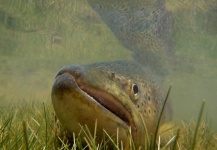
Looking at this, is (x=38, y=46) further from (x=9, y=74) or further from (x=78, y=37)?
(x=9, y=74)

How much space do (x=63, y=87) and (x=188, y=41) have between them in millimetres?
19299

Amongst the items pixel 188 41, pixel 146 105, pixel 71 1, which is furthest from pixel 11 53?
A: pixel 146 105

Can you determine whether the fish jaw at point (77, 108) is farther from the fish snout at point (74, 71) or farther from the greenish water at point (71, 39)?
the greenish water at point (71, 39)

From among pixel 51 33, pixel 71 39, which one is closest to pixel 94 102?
pixel 51 33

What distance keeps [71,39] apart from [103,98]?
20.1 metres

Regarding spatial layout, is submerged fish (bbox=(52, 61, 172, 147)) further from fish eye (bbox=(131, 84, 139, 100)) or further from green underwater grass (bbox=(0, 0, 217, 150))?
green underwater grass (bbox=(0, 0, 217, 150))

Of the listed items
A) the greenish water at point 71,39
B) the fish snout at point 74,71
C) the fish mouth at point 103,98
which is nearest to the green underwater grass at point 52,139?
the fish mouth at point 103,98

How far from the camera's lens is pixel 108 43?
21375 mm

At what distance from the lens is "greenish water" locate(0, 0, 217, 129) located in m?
15.5

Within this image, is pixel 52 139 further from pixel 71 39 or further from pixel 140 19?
pixel 71 39

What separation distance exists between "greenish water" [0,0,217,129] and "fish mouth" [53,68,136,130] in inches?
274

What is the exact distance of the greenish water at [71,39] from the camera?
611 inches

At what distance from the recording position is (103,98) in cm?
227

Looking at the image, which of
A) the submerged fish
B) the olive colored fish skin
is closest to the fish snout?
the submerged fish
